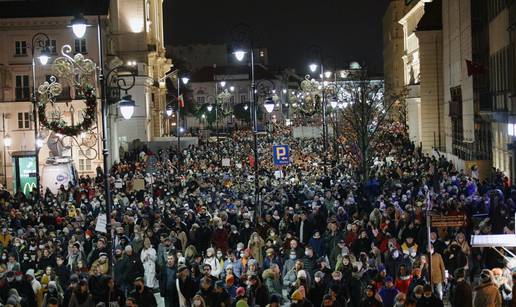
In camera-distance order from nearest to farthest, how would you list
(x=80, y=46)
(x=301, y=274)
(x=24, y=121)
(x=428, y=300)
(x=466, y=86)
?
(x=428, y=300) → (x=301, y=274) → (x=466, y=86) → (x=24, y=121) → (x=80, y=46)

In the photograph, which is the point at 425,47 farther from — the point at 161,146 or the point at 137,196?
the point at 137,196

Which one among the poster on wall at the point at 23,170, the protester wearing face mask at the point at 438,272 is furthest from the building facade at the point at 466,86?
the poster on wall at the point at 23,170

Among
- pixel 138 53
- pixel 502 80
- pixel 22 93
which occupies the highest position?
pixel 138 53

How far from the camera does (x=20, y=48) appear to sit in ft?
204

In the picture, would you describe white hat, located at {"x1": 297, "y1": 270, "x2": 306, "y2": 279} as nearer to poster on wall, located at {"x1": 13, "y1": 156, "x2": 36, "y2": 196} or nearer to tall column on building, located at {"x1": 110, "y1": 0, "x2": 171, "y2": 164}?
poster on wall, located at {"x1": 13, "y1": 156, "x2": 36, "y2": 196}

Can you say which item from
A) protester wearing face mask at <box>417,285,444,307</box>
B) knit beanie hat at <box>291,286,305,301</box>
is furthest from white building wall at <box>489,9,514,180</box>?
protester wearing face mask at <box>417,285,444,307</box>

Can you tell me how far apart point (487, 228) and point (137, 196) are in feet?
53.9

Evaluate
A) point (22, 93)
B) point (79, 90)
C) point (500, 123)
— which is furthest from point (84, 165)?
point (500, 123)

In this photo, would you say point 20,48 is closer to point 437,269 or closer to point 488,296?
point 437,269

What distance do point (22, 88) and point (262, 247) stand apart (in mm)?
43086

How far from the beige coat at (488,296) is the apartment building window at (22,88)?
162 feet

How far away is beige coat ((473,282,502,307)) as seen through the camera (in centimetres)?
1475

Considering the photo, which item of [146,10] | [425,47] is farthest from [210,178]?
[146,10]

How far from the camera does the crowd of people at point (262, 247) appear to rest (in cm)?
1644
